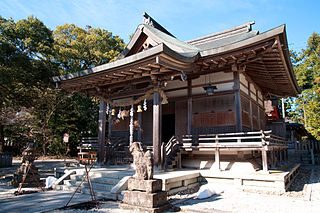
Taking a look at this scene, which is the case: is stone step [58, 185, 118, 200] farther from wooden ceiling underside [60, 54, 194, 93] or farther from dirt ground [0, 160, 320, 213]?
wooden ceiling underside [60, 54, 194, 93]

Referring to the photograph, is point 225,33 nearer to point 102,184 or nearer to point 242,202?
point 242,202

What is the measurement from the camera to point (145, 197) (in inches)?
208

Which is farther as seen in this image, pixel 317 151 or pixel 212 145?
pixel 317 151

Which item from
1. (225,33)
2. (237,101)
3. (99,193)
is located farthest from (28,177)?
(225,33)

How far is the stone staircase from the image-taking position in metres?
6.79

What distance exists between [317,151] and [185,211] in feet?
57.2

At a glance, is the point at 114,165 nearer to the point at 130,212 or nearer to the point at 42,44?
the point at 130,212

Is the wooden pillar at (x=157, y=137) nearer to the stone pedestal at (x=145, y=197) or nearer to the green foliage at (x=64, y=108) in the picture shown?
the stone pedestal at (x=145, y=197)

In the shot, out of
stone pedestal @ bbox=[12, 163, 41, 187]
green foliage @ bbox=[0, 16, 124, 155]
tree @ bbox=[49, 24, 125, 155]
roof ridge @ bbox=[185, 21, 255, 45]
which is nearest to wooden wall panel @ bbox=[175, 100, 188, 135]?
roof ridge @ bbox=[185, 21, 255, 45]

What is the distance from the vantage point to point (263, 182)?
292 inches

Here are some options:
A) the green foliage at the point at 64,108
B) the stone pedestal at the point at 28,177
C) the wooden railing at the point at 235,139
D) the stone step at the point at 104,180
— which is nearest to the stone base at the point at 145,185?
the stone step at the point at 104,180

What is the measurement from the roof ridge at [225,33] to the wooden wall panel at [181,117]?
5.66 meters

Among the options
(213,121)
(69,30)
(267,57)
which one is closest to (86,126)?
(69,30)

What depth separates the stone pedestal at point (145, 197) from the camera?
5.21 m
